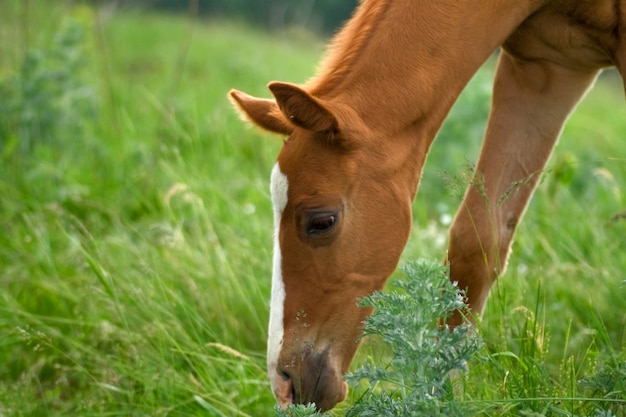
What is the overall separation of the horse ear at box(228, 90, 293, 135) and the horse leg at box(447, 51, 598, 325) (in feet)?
2.61

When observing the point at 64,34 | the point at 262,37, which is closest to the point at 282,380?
the point at 64,34

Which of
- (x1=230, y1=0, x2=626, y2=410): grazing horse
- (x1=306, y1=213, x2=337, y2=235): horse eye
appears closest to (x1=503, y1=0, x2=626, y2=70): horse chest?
(x1=230, y1=0, x2=626, y2=410): grazing horse

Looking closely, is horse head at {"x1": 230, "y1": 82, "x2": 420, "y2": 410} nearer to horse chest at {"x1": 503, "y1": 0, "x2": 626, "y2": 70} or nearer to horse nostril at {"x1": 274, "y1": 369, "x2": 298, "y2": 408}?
horse nostril at {"x1": 274, "y1": 369, "x2": 298, "y2": 408}

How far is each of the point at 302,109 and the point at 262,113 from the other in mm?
342

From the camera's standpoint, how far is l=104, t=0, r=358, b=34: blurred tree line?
19547 mm

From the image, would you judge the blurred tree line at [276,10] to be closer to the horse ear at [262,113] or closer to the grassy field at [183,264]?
the grassy field at [183,264]

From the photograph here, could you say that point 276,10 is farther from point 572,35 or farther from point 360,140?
point 360,140

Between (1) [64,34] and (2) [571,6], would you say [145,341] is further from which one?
(1) [64,34]

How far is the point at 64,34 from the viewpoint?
5.51 m

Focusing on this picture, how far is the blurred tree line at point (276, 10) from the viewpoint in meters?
19.5

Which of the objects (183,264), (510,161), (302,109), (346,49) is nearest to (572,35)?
(510,161)

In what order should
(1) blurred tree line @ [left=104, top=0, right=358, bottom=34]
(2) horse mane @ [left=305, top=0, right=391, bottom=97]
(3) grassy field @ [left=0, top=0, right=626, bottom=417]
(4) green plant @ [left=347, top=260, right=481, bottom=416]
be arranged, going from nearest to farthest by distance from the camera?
(4) green plant @ [left=347, top=260, right=481, bottom=416], (2) horse mane @ [left=305, top=0, right=391, bottom=97], (3) grassy field @ [left=0, top=0, right=626, bottom=417], (1) blurred tree line @ [left=104, top=0, right=358, bottom=34]

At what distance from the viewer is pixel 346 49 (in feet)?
9.80

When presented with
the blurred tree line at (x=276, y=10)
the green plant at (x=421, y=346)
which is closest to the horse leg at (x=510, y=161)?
the green plant at (x=421, y=346)
